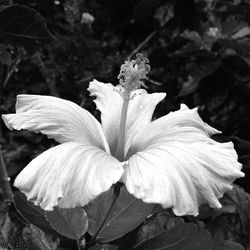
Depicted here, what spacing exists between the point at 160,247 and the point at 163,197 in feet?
0.71

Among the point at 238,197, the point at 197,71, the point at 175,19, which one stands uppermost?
the point at 175,19

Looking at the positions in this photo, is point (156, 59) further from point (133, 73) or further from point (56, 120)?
point (56, 120)

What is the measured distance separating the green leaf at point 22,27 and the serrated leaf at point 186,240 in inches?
25.8

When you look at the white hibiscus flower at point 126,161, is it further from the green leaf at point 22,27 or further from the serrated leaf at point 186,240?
the green leaf at point 22,27

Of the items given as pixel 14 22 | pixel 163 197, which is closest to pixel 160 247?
pixel 163 197

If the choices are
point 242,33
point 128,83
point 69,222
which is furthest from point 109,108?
point 242,33

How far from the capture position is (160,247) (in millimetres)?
927

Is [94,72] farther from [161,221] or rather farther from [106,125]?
[161,221]

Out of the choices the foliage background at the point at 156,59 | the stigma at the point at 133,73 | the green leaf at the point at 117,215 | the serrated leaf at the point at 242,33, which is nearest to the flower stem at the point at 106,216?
the green leaf at the point at 117,215

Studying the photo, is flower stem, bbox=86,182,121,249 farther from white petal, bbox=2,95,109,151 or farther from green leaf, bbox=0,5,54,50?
green leaf, bbox=0,5,54,50

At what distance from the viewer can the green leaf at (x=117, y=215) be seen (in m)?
0.95

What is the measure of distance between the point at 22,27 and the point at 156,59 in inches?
47.5

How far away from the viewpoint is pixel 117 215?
0.97 metres

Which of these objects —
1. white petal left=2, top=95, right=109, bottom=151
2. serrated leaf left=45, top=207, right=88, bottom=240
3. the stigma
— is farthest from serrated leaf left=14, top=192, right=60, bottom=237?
the stigma
